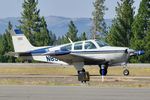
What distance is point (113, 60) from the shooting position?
1394 inches

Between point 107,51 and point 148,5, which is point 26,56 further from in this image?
point 148,5

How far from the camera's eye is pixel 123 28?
65750mm

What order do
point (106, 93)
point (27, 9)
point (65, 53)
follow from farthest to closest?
point (27, 9), point (65, 53), point (106, 93)

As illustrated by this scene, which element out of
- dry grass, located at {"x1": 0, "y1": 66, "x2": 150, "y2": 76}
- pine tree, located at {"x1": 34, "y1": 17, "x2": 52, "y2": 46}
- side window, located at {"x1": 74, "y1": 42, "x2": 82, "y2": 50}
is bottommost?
dry grass, located at {"x1": 0, "y1": 66, "x2": 150, "y2": 76}

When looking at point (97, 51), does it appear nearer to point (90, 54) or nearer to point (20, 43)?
point (90, 54)

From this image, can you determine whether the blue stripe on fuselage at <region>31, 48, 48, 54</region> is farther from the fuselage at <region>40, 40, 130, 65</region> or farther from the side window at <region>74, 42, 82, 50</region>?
the side window at <region>74, 42, 82, 50</region>

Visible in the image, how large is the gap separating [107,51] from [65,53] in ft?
10.2

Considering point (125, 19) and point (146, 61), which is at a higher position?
point (125, 19)

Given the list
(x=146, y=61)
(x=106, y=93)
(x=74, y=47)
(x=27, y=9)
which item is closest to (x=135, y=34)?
(x=146, y=61)

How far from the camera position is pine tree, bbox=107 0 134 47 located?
6512cm

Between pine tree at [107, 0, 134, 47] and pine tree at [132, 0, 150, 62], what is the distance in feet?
15.0

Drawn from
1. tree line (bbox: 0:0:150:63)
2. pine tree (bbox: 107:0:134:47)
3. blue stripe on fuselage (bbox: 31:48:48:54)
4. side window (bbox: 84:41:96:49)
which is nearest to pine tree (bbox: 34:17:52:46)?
tree line (bbox: 0:0:150:63)

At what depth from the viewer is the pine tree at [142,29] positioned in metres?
58.8

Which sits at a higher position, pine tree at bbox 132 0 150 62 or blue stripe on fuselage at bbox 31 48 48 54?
pine tree at bbox 132 0 150 62
